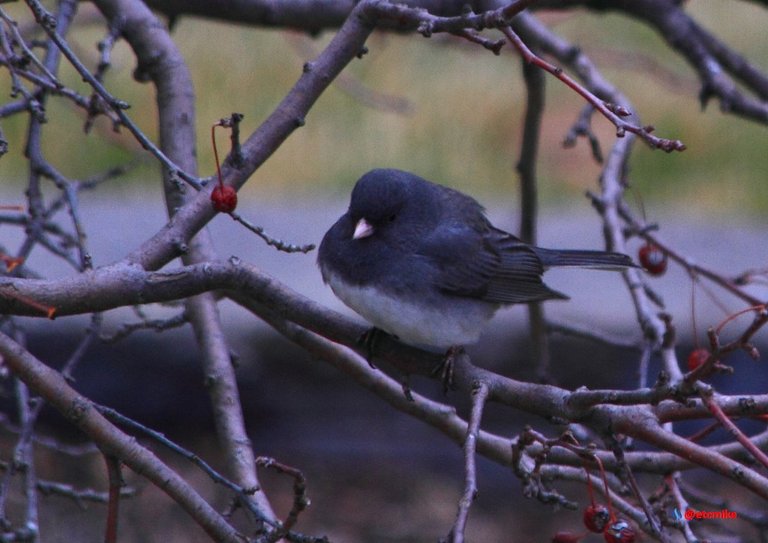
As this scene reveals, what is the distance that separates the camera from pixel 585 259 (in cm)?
269

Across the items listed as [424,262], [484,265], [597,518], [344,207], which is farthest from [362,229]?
[344,207]

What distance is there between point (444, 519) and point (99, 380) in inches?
54.1

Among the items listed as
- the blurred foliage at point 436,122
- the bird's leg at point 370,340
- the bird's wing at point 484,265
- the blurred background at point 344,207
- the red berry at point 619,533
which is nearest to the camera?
the red berry at point 619,533

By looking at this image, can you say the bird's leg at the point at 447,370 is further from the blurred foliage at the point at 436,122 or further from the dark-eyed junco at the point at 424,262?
the blurred foliage at the point at 436,122

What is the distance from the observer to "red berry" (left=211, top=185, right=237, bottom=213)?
176 centimetres

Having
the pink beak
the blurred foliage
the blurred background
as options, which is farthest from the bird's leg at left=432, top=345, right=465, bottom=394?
the blurred foliage

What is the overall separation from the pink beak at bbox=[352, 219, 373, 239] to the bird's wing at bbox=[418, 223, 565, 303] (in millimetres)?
140

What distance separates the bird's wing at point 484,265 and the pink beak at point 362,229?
14cm

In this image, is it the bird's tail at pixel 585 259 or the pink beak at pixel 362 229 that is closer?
the pink beak at pixel 362 229

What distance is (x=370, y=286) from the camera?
2.26 meters

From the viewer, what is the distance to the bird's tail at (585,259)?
8.27 ft

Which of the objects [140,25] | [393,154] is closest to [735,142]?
[393,154]

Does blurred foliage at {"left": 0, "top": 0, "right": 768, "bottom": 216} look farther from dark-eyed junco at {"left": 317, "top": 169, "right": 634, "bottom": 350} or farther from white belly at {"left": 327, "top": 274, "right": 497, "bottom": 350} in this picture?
white belly at {"left": 327, "top": 274, "right": 497, "bottom": 350}

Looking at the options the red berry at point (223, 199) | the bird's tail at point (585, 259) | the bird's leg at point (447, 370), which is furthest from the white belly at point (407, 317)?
the red berry at point (223, 199)
